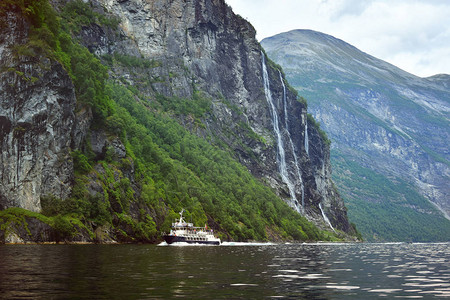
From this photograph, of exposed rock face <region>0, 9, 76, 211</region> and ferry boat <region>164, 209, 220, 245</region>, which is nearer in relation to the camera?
exposed rock face <region>0, 9, 76, 211</region>

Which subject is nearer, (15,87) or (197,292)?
(197,292)

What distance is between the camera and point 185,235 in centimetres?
11206

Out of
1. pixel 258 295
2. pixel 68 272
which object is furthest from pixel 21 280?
pixel 258 295

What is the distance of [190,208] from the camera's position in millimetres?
140500

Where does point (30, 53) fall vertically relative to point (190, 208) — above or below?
above

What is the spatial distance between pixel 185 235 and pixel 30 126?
41502 mm

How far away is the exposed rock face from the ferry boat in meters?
24.7

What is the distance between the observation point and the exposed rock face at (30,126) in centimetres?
9250

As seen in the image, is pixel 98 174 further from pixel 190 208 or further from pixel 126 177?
pixel 190 208

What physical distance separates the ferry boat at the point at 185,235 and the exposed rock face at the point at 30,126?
2470cm

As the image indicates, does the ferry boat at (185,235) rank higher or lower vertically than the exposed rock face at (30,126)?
lower

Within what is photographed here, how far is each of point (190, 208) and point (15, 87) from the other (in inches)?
2432

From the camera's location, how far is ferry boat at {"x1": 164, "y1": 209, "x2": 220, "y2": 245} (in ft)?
352

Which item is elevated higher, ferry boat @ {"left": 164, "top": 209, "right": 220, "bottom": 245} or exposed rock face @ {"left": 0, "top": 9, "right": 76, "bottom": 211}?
exposed rock face @ {"left": 0, "top": 9, "right": 76, "bottom": 211}
